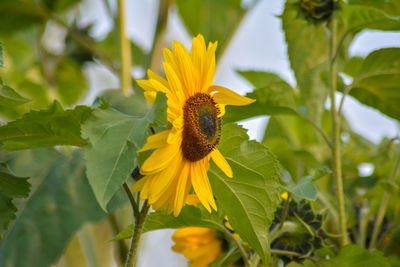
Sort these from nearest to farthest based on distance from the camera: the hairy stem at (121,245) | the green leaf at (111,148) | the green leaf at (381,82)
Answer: the green leaf at (111,148), the green leaf at (381,82), the hairy stem at (121,245)

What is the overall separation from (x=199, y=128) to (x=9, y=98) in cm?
11

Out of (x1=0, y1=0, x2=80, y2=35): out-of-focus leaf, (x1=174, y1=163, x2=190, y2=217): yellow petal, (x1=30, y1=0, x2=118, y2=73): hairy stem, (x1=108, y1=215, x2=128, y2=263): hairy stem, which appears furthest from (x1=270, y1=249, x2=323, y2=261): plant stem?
(x1=0, y1=0, x2=80, y2=35): out-of-focus leaf

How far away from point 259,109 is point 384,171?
206 mm

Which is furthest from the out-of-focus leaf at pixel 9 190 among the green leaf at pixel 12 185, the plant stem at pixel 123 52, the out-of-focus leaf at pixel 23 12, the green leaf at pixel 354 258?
the out-of-focus leaf at pixel 23 12

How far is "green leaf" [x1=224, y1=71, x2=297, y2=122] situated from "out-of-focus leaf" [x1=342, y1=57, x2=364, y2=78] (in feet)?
0.63

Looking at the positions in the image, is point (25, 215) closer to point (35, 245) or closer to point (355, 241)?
point (35, 245)

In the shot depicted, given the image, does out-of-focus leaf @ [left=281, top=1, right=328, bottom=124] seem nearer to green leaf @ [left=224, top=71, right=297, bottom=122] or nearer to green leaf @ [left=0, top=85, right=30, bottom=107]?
green leaf @ [left=224, top=71, right=297, bottom=122]

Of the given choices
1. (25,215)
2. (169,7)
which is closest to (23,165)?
(25,215)

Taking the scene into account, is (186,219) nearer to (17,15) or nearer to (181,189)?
(181,189)

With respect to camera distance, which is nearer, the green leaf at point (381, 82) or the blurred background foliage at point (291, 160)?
the blurred background foliage at point (291, 160)

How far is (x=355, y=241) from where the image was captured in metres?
0.50

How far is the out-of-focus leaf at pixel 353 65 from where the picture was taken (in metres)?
0.59

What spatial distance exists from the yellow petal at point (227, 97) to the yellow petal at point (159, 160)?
1.8 inches

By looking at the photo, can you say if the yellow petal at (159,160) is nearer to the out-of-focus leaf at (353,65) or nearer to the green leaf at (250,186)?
the green leaf at (250,186)
